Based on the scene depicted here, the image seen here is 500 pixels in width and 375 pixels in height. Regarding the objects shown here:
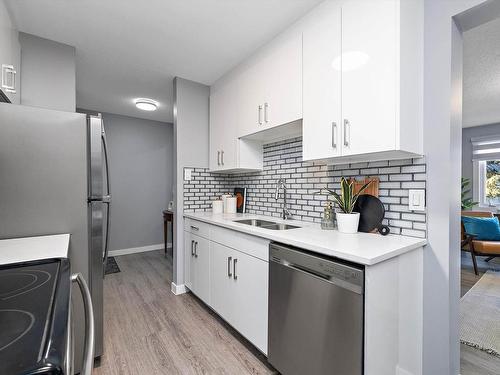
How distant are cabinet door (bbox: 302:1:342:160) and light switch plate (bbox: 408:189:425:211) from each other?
502 mm

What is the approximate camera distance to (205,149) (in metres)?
3.10

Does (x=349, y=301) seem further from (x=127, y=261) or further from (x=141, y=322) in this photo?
(x=127, y=261)

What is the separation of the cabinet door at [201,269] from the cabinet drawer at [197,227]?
50 millimetres

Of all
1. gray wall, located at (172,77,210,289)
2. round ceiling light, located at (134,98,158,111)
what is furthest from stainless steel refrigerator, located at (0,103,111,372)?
round ceiling light, located at (134,98,158,111)

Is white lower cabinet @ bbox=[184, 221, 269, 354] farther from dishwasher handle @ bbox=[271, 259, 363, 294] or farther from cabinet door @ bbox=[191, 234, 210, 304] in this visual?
dishwasher handle @ bbox=[271, 259, 363, 294]

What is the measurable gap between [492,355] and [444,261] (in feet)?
3.66

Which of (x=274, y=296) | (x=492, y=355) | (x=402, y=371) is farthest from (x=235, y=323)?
(x=492, y=355)

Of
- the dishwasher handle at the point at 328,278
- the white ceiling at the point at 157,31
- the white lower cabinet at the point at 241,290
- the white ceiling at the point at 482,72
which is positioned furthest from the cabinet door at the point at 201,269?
the white ceiling at the point at 482,72

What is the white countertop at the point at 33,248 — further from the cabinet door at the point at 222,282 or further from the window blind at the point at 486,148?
the window blind at the point at 486,148

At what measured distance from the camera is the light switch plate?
1.47 meters

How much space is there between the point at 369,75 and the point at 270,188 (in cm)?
150

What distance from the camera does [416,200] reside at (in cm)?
149

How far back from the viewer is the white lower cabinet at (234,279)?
1.72 meters

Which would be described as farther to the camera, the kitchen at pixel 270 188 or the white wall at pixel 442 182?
the white wall at pixel 442 182
